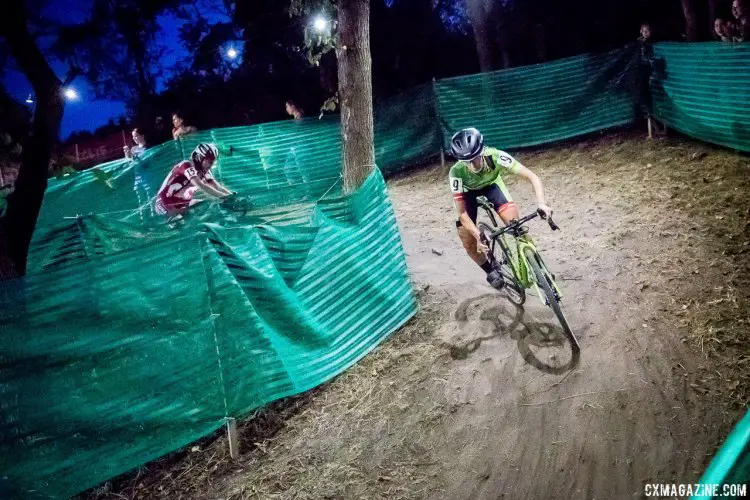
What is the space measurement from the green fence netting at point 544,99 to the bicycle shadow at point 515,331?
265 inches

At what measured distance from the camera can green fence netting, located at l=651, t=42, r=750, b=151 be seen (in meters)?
7.01

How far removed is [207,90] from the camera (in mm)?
23344

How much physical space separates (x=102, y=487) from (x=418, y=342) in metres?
2.99

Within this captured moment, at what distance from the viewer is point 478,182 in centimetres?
509

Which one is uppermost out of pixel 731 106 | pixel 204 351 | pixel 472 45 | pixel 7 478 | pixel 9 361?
pixel 472 45

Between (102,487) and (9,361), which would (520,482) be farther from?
(9,361)

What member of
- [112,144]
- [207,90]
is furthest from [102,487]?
[112,144]

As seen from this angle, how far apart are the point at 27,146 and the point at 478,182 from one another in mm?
4453

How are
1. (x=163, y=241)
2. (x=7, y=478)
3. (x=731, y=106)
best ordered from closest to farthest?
(x=7, y=478), (x=163, y=241), (x=731, y=106)

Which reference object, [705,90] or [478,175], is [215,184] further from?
[705,90]

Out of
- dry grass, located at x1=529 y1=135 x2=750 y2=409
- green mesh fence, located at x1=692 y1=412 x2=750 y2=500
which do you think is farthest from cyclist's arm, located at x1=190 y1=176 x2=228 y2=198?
green mesh fence, located at x1=692 y1=412 x2=750 y2=500

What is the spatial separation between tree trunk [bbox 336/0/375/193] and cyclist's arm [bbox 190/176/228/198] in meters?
2.02

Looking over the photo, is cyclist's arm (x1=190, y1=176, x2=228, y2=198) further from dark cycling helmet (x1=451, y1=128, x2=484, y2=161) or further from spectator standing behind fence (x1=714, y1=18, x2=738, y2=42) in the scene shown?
spectator standing behind fence (x1=714, y1=18, x2=738, y2=42)

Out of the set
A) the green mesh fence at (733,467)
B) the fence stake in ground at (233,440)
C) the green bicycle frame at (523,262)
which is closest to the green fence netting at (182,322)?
the green mesh fence at (733,467)
